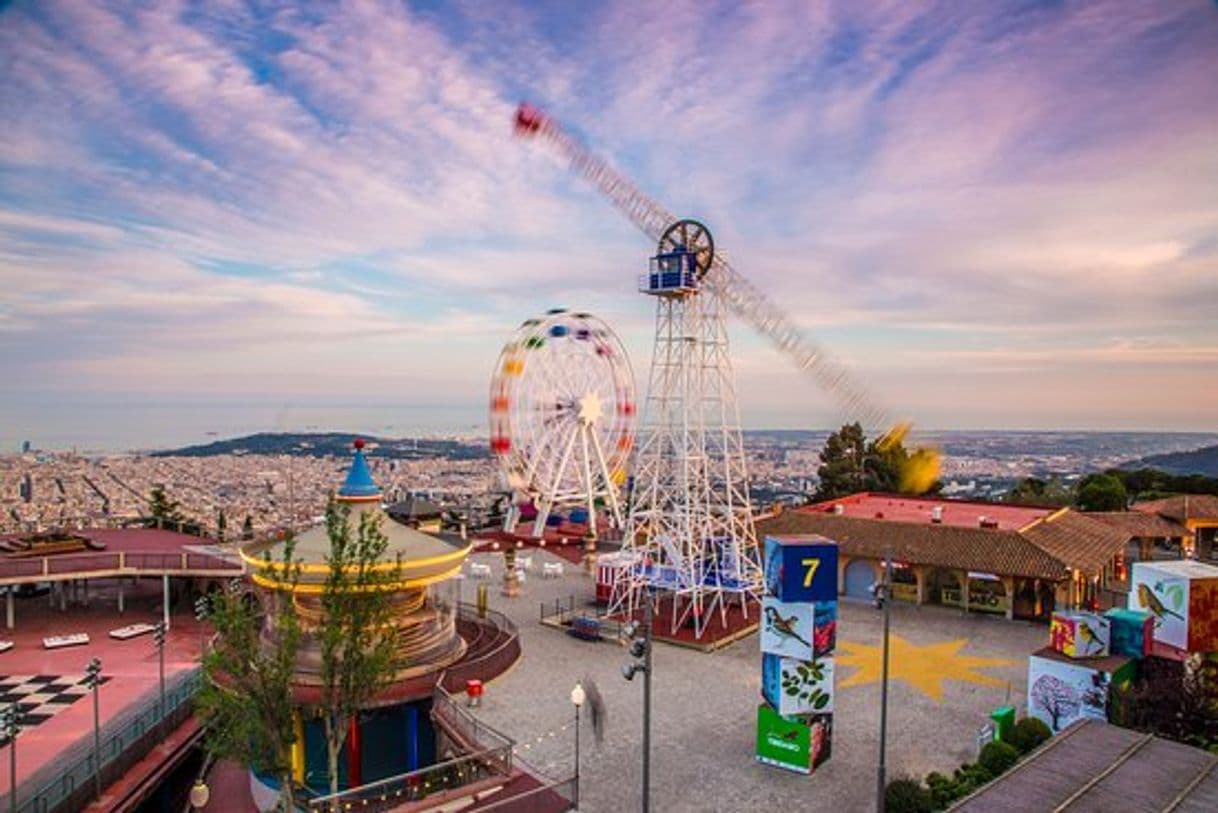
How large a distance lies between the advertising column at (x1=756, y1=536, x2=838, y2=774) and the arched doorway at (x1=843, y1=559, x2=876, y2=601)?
58.4 ft

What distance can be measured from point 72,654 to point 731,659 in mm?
21455

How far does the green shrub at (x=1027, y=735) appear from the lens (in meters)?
18.2

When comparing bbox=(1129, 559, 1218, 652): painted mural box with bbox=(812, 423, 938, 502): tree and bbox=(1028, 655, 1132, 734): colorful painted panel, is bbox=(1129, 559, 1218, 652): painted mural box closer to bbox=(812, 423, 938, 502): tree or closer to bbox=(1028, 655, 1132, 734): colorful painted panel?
bbox=(1028, 655, 1132, 734): colorful painted panel

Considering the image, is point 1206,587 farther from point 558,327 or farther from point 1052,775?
point 558,327

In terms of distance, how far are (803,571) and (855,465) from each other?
43.0 m

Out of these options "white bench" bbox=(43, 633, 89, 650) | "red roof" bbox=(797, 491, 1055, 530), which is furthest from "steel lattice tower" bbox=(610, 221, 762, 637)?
"white bench" bbox=(43, 633, 89, 650)

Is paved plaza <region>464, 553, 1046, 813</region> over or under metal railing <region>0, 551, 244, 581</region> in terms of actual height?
under

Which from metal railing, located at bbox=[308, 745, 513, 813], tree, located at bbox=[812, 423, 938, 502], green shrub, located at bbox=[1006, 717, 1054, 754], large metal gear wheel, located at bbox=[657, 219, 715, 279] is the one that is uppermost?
large metal gear wheel, located at bbox=[657, 219, 715, 279]

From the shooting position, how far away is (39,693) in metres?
24.4

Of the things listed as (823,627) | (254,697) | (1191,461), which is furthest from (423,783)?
(1191,461)

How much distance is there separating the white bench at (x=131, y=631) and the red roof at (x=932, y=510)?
28052 millimetres

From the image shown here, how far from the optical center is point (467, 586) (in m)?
38.8

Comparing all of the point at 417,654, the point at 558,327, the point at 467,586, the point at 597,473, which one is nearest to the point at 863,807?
the point at 417,654

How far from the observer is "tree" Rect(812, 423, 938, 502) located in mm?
58812
